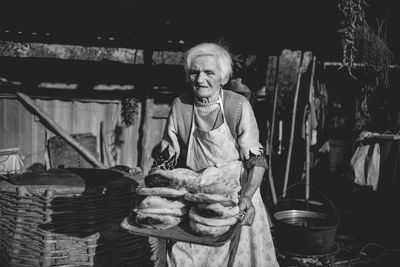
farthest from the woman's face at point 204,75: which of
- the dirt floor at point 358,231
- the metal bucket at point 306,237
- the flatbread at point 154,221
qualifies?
the dirt floor at point 358,231

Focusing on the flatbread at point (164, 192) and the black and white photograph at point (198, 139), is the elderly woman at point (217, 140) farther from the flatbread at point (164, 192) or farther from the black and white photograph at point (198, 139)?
the flatbread at point (164, 192)

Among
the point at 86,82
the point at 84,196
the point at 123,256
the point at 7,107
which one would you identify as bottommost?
the point at 123,256

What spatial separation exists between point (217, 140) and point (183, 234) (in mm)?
804

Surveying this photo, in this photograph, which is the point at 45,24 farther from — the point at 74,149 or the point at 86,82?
the point at 74,149

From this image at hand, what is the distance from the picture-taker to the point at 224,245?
10.00 feet

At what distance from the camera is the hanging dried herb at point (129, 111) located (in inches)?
283

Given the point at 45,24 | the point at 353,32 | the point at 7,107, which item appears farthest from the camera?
the point at 7,107

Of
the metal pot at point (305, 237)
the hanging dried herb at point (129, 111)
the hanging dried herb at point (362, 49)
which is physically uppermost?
the hanging dried herb at point (362, 49)

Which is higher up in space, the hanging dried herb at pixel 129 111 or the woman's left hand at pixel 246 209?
the hanging dried herb at pixel 129 111

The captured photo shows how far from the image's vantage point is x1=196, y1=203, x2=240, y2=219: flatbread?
2.46 meters

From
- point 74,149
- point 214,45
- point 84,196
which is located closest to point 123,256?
point 84,196

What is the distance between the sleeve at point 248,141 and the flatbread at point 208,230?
64 centimetres

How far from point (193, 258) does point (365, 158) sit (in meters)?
3.94

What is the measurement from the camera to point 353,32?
4.70 m
